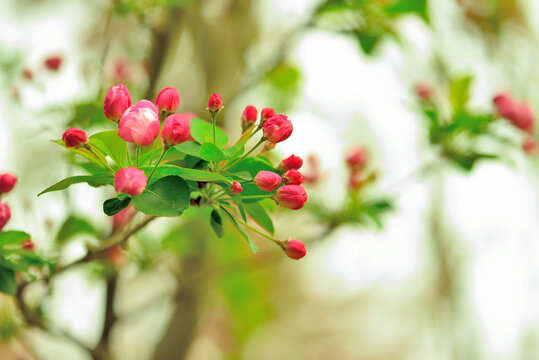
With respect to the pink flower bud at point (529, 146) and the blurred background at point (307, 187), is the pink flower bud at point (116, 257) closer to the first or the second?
the blurred background at point (307, 187)

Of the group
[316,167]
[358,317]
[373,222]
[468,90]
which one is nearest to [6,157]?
[316,167]

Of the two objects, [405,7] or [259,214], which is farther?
[405,7]

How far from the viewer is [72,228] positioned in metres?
0.63

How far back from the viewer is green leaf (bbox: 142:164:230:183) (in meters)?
0.32

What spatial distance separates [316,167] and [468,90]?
0.92 feet

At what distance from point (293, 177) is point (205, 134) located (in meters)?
0.09

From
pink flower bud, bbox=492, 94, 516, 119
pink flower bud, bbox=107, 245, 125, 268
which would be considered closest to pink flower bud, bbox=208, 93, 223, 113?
pink flower bud, bbox=107, 245, 125, 268

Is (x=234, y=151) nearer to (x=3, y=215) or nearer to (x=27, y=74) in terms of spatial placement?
(x=3, y=215)

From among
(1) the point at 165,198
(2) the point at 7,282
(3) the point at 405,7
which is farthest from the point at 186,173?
(3) the point at 405,7

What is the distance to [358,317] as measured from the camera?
12.2 feet

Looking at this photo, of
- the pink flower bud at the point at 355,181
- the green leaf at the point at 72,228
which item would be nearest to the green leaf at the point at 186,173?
the green leaf at the point at 72,228

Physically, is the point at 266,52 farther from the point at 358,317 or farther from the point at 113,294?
the point at 358,317

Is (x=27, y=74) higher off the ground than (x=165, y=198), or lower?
lower

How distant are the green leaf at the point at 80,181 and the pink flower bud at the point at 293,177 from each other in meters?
0.14
